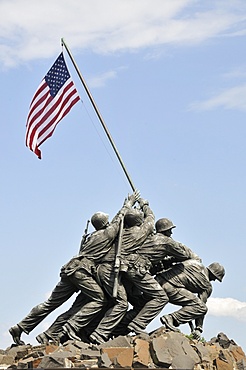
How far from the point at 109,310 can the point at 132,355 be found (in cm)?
248

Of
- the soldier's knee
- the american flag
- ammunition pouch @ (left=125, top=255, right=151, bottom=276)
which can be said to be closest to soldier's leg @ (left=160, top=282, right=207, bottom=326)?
the soldier's knee

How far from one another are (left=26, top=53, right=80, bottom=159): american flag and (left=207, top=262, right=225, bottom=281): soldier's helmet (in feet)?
16.4

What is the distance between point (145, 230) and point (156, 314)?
1.96 metres

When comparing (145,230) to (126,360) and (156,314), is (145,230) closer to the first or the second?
(156,314)

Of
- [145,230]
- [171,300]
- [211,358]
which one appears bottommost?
[211,358]

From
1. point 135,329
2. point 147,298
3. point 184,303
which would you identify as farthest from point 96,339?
point 184,303

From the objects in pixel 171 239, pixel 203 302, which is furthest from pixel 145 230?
pixel 203 302

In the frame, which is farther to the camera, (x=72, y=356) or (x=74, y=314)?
(x=74, y=314)

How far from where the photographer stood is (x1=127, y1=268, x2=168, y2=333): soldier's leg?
2386 cm

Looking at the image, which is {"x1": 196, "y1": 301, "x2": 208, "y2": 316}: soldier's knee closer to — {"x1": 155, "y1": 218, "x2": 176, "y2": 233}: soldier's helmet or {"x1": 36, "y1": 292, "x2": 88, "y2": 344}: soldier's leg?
{"x1": 155, "y1": 218, "x2": 176, "y2": 233}: soldier's helmet

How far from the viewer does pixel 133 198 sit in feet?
83.4

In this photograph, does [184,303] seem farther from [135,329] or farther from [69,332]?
[69,332]

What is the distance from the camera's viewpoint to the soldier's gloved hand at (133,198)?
2522cm

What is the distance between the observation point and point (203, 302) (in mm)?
24688
